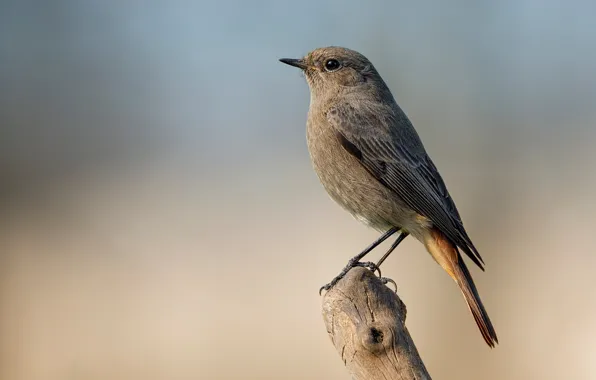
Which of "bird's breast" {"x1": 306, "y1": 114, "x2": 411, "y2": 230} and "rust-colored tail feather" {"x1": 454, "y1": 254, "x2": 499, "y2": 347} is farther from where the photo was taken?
"bird's breast" {"x1": 306, "y1": 114, "x2": 411, "y2": 230}

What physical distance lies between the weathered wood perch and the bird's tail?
69 centimetres

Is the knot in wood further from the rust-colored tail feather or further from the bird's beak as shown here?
the bird's beak

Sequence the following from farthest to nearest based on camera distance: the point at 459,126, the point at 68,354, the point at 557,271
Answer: the point at 459,126 → the point at 557,271 → the point at 68,354

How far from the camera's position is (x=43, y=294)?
20.0 feet

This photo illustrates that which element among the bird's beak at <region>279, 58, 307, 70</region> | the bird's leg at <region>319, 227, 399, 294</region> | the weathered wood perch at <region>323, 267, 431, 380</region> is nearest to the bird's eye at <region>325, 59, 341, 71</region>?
the bird's beak at <region>279, 58, 307, 70</region>

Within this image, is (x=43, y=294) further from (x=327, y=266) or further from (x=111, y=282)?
(x=327, y=266)

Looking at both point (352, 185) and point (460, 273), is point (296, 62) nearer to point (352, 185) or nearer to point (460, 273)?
point (352, 185)

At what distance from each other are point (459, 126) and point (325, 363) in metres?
2.27

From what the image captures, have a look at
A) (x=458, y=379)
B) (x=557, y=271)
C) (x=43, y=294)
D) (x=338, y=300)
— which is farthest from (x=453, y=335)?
(x=338, y=300)

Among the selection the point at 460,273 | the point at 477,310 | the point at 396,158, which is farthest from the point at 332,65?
the point at 477,310

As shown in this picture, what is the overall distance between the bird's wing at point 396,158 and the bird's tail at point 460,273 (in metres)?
0.08

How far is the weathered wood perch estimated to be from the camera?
7.33 feet

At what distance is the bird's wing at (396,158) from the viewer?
11.5ft

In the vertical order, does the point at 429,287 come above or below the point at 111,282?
below
